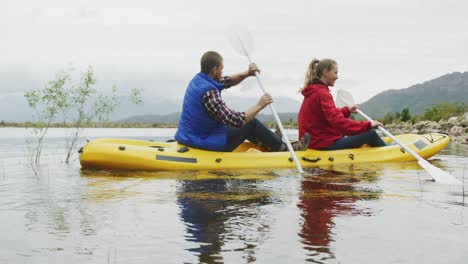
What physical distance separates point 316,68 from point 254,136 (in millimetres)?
1695

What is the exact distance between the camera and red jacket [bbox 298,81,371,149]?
973 centimetres

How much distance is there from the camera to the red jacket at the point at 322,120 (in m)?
9.73

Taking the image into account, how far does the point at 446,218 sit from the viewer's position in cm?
492

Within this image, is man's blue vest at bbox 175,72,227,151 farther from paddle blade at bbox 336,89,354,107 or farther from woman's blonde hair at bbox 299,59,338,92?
paddle blade at bbox 336,89,354,107

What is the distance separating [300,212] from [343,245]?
4.07ft

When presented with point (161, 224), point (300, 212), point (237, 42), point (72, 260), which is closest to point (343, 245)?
point (300, 212)

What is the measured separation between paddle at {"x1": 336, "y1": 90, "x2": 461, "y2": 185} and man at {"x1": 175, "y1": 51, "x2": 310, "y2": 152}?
6.03ft

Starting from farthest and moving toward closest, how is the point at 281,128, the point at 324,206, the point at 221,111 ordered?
the point at 281,128
the point at 221,111
the point at 324,206

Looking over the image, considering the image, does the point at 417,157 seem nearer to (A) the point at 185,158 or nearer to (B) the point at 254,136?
(B) the point at 254,136

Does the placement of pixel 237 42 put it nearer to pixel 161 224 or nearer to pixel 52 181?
pixel 52 181

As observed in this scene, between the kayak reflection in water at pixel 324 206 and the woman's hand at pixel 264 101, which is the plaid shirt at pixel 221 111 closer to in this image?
the woman's hand at pixel 264 101

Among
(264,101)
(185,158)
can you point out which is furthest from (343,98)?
(185,158)

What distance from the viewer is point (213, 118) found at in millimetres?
9148

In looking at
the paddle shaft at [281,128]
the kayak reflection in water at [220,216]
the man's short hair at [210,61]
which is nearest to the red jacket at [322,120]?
the paddle shaft at [281,128]
